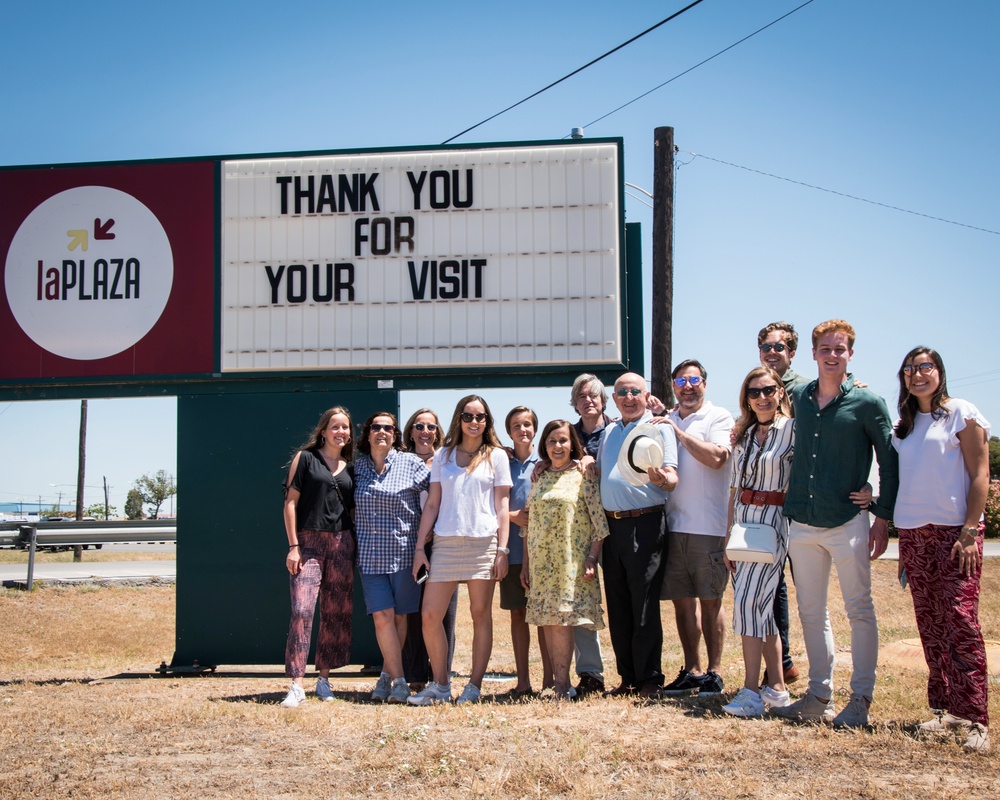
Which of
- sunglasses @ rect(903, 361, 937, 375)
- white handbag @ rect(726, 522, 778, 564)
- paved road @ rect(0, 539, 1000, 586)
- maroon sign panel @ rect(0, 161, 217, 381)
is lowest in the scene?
paved road @ rect(0, 539, 1000, 586)

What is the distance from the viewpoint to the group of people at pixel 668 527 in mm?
5305

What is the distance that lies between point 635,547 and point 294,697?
2.34 meters

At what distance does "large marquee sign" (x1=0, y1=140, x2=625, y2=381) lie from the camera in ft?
27.5

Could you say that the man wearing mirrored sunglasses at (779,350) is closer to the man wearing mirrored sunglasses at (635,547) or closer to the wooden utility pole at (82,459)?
the man wearing mirrored sunglasses at (635,547)

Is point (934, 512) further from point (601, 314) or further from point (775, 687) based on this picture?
point (601, 314)

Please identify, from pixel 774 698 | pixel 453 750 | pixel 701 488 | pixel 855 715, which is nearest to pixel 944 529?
pixel 855 715

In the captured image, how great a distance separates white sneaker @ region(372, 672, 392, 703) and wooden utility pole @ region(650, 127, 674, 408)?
26.2ft

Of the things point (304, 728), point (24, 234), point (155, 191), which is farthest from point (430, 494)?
point (24, 234)

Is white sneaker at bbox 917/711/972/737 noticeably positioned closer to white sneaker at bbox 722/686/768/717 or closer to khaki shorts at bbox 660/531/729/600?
white sneaker at bbox 722/686/768/717

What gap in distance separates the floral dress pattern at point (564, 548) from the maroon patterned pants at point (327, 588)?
1294mm

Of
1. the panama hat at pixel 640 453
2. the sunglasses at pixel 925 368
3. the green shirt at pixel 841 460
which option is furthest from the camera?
the panama hat at pixel 640 453

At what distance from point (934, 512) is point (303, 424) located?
4.97 meters

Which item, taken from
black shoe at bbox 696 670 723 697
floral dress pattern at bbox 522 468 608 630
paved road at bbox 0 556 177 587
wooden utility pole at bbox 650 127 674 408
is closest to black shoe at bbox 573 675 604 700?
floral dress pattern at bbox 522 468 608 630

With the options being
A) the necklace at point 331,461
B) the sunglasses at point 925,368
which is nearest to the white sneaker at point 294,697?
the necklace at point 331,461
